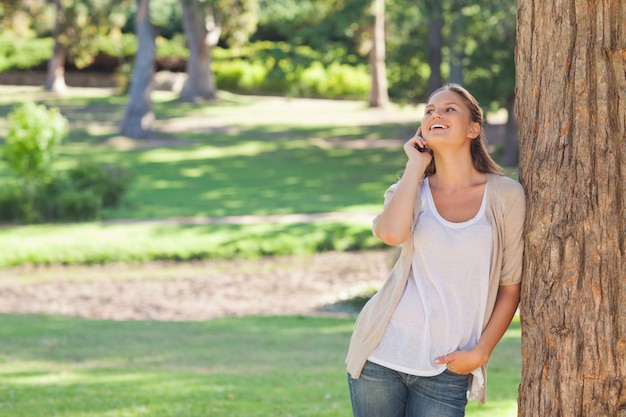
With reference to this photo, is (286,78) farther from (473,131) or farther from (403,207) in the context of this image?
(403,207)

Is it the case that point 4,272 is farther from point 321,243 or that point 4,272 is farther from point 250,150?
point 250,150

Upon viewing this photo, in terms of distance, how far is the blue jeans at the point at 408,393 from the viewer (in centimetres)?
313

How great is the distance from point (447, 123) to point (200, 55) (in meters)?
38.4

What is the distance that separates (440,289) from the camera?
10.2 ft

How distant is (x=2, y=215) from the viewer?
18.2 m

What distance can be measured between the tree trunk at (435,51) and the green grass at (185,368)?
16.6 metres

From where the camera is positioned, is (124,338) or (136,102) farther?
(136,102)

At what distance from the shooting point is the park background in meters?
7.41

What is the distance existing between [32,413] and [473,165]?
3.92 meters

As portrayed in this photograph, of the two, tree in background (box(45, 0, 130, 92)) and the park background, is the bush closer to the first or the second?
the park background

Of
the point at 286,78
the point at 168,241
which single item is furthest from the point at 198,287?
the point at 286,78

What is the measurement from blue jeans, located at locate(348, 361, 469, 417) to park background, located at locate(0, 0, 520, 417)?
2855mm

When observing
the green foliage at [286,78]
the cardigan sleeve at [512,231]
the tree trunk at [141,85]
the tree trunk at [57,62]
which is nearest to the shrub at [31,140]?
the tree trunk at [141,85]

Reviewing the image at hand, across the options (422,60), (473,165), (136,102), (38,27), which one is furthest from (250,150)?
(473,165)
